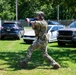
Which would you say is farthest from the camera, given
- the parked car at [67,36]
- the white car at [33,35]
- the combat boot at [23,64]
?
the white car at [33,35]

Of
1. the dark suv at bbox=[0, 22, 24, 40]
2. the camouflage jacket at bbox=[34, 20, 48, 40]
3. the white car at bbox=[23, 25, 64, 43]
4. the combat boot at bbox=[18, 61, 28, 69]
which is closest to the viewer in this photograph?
the camouflage jacket at bbox=[34, 20, 48, 40]

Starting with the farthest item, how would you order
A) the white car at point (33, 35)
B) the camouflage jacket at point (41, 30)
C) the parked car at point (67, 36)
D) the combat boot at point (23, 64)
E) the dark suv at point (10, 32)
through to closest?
the dark suv at point (10, 32) < the white car at point (33, 35) < the parked car at point (67, 36) < the combat boot at point (23, 64) < the camouflage jacket at point (41, 30)

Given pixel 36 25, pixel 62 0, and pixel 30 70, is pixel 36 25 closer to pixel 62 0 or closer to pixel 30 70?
pixel 30 70

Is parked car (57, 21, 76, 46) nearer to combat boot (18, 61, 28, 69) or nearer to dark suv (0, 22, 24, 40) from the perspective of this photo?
dark suv (0, 22, 24, 40)

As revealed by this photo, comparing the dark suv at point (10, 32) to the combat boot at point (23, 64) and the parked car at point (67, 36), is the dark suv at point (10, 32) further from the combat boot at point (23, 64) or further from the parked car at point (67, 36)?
the combat boot at point (23, 64)

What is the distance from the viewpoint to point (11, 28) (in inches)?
1142

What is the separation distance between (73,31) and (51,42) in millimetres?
4655

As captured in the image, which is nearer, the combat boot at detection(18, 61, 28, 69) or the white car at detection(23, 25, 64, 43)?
the combat boot at detection(18, 61, 28, 69)

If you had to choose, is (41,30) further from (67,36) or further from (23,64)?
(67,36)

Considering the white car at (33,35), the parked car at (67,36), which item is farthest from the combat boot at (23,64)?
the white car at (33,35)

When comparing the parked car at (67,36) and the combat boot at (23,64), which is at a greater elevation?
the combat boot at (23,64)

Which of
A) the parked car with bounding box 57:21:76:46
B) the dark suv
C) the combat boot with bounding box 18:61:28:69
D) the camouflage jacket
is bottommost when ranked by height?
the dark suv

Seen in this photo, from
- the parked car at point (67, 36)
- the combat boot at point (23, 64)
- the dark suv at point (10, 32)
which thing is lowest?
the dark suv at point (10, 32)

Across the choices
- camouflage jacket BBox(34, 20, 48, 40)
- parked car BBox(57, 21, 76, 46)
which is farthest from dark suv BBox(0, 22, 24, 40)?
camouflage jacket BBox(34, 20, 48, 40)
